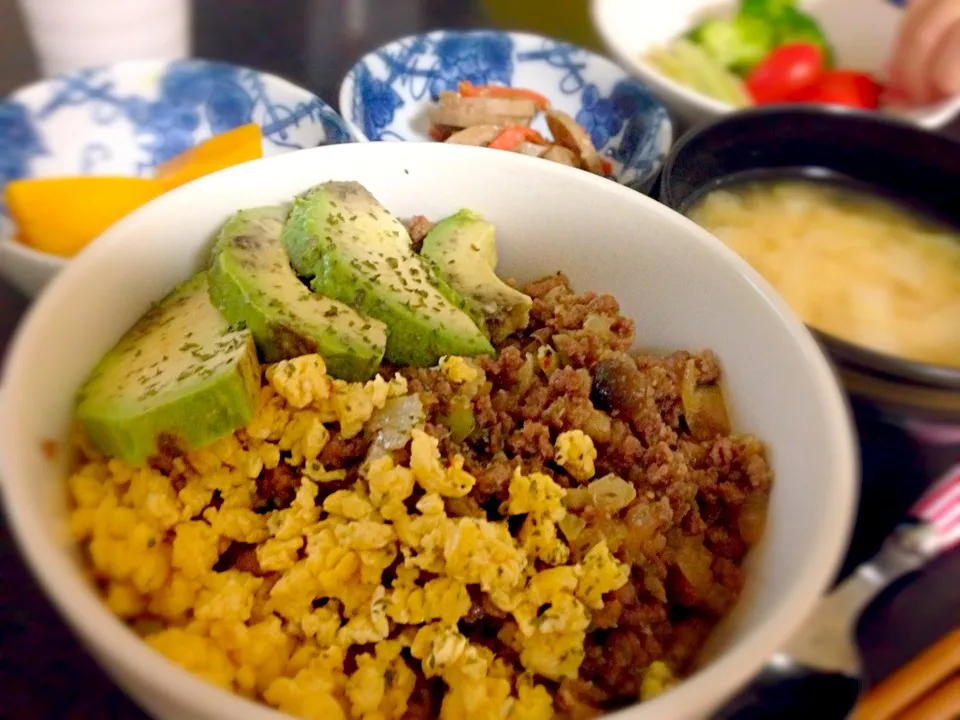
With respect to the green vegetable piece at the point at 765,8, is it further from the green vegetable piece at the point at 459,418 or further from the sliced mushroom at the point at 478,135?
the green vegetable piece at the point at 459,418

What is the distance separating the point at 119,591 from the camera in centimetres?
37

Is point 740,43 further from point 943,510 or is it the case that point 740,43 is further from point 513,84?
point 943,510

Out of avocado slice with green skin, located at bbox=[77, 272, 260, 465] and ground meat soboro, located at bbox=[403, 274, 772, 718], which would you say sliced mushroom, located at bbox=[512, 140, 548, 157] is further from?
avocado slice with green skin, located at bbox=[77, 272, 260, 465]

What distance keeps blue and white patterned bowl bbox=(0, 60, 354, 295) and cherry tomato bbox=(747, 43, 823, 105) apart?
0.68 m

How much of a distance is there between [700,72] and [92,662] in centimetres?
104

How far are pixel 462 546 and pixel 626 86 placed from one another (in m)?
0.71

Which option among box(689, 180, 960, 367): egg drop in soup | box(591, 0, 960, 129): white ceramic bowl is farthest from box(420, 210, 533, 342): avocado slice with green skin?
box(591, 0, 960, 129): white ceramic bowl

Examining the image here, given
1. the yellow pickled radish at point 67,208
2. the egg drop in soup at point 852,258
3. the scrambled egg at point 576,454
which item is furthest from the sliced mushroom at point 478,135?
the scrambled egg at point 576,454

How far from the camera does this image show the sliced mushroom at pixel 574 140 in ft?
2.67

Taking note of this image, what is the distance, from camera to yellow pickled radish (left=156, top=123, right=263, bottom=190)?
0.63 metres

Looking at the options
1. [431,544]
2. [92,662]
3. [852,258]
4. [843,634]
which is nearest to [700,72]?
[852,258]

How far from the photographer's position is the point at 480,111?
0.82 m

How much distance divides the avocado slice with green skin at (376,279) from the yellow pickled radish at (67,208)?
0.50ft

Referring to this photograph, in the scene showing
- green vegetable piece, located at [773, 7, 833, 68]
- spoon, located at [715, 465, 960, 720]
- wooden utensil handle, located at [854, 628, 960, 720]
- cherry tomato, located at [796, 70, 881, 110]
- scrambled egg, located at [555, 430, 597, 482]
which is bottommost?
wooden utensil handle, located at [854, 628, 960, 720]
